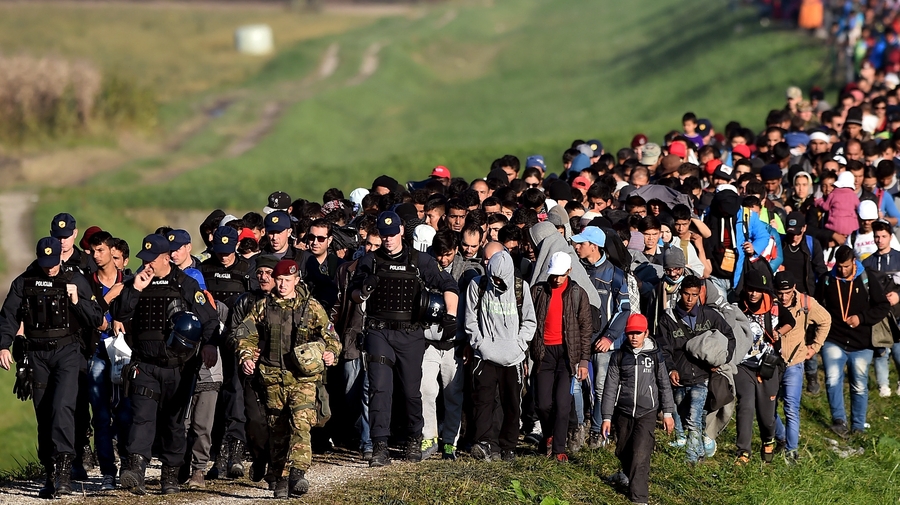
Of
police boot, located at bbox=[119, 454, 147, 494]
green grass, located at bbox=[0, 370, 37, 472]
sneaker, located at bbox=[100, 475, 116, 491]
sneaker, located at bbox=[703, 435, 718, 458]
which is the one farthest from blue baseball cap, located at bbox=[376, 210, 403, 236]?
green grass, located at bbox=[0, 370, 37, 472]

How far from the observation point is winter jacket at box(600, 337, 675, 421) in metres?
10.9

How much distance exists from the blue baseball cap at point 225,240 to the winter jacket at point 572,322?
273cm

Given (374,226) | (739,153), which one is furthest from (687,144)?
(374,226)

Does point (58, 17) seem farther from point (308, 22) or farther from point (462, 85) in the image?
point (462, 85)

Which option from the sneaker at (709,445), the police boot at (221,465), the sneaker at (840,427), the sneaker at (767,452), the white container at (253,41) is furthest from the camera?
the white container at (253,41)

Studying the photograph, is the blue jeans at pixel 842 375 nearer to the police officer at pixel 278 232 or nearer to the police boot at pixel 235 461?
the police officer at pixel 278 232

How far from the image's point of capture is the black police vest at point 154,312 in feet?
34.7

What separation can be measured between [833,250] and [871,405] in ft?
6.17

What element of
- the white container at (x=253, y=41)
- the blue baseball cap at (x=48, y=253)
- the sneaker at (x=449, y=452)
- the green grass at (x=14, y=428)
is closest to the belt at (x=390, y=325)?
the sneaker at (x=449, y=452)

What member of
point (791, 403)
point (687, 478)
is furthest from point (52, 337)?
point (791, 403)

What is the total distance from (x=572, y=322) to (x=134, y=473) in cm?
396

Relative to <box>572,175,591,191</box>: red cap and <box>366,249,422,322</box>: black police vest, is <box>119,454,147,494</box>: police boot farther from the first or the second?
<box>572,175,591,191</box>: red cap

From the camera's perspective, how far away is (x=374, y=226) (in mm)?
11555

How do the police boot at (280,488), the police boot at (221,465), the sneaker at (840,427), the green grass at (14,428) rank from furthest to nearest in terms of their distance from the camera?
the green grass at (14,428)
the sneaker at (840,427)
the police boot at (221,465)
the police boot at (280,488)
